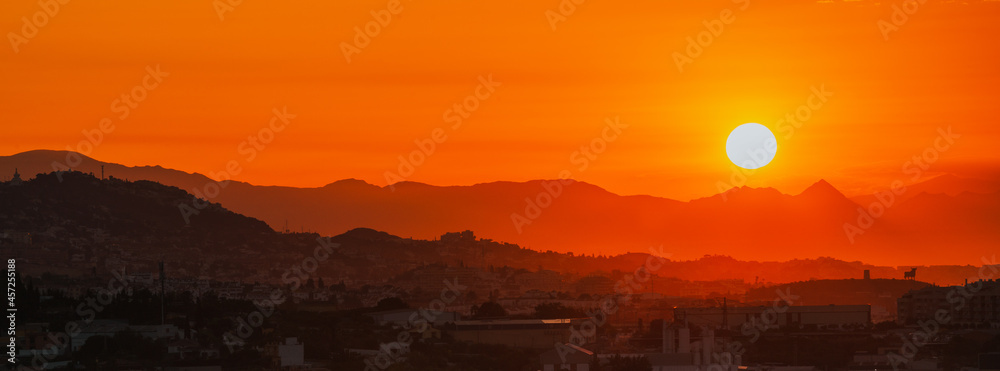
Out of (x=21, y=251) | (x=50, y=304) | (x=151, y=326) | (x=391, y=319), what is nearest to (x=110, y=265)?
(x=21, y=251)

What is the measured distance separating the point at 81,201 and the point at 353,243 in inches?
1770

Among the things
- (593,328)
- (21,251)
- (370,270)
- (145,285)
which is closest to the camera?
(593,328)

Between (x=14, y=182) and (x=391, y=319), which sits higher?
(x=14, y=182)

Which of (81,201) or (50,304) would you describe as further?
(81,201)

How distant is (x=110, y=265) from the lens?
456 ft

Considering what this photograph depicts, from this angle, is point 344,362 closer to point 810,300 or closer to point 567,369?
point 567,369

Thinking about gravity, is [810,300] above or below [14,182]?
below

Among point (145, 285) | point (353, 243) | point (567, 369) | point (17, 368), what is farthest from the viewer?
point (353, 243)

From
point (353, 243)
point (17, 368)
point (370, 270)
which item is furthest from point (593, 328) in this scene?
point (353, 243)

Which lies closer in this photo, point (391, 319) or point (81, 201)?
point (391, 319)

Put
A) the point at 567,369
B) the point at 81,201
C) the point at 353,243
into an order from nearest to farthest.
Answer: the point at 567,369, the point at 81,201, the point at 353,243

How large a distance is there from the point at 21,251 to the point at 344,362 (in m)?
81.4

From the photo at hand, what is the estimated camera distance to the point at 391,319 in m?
86.4

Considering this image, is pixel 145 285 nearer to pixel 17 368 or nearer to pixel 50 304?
pixel 50 304
